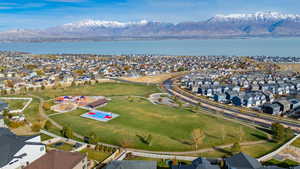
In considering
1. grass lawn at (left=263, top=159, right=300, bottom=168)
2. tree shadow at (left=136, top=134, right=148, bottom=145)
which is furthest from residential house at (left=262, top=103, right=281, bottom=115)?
tree shadow at (left=136, top=134, right=148, bottom=145)

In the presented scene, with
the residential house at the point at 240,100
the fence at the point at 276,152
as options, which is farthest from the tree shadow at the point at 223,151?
the residential house at the point at 240,100

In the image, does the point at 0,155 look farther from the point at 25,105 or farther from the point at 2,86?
the point at 2,86

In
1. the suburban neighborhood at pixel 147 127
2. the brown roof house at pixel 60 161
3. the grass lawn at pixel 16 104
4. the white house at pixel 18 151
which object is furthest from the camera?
the grass lawn at pixel 16 104

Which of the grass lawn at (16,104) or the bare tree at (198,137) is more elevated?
the grass lawn at (16,104)

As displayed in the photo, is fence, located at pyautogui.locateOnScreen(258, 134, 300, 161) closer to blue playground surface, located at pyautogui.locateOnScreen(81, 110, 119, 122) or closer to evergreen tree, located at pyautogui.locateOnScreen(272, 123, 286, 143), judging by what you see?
evergreen tree, located at pyautogui.locateOnScreen(272, 123, 286, 143)

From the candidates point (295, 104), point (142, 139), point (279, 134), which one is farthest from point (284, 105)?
point (142, 139)

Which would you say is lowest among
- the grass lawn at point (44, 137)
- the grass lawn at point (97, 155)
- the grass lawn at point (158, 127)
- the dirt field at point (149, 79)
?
the grass lawn at point (97, 155)

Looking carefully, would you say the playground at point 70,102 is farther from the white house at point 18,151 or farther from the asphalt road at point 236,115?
the asphalt road at point 236,115

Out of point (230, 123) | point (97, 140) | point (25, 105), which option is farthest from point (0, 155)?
point (230, 123)
